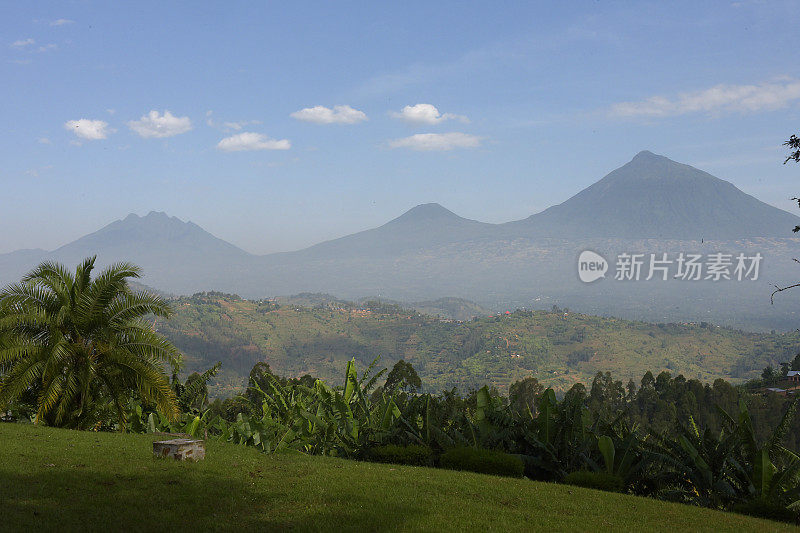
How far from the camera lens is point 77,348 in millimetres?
13984

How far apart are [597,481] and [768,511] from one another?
226 centimetres

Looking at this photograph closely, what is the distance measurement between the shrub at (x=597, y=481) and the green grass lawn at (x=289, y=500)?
0.60 meters

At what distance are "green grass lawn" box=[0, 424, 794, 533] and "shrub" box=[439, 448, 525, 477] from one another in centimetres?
56

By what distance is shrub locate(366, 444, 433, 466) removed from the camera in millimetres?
11156

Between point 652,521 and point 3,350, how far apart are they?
1298 centimetres

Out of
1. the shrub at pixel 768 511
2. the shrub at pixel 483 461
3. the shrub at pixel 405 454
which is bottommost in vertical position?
the shrub at pixel 405 454

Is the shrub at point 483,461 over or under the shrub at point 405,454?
over

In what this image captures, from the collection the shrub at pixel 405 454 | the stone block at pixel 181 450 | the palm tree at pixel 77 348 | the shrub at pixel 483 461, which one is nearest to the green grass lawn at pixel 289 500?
the stone block at pixel 181 450

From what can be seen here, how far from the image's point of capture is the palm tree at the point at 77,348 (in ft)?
44.7

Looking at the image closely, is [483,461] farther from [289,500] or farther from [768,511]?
[768,511]

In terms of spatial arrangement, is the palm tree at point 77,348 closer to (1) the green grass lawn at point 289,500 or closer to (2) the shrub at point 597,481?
(1) the green grass lawn at point 289,500

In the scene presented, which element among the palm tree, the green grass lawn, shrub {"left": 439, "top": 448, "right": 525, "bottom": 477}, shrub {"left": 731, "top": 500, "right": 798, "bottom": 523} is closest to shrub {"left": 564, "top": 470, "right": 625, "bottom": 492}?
the green grass lawn

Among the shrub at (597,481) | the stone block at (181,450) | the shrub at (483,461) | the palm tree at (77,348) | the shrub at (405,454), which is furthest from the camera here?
the palm tree at (77,348)

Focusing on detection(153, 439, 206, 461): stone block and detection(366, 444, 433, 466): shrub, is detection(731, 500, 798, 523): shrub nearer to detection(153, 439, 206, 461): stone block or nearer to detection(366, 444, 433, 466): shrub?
detection(366, 444, 433, 466): shrub
